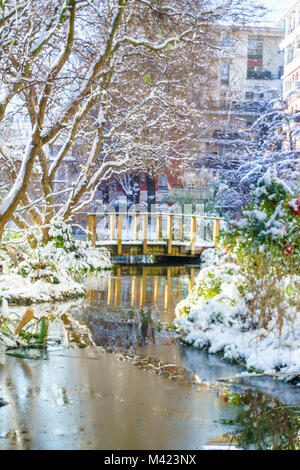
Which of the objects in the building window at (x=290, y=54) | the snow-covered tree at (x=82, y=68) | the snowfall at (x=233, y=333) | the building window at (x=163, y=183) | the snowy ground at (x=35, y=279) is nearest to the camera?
the snowfall at (x=233, y=333)

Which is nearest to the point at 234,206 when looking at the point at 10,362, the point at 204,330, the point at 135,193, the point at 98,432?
the point at 135,193

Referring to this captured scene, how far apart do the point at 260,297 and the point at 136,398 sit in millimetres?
2529

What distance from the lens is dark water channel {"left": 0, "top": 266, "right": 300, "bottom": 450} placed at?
4.45 metres

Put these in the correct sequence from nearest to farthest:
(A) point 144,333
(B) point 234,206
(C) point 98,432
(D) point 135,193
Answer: (C) point 98,432 < (A) point 144,333 < (B) point 234,206 < (D) point 135,193

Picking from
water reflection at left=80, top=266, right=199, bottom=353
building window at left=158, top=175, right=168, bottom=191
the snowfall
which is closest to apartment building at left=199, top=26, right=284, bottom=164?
building window at left=158, top=175, right=168, bottom=191

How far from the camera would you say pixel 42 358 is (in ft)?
22.6

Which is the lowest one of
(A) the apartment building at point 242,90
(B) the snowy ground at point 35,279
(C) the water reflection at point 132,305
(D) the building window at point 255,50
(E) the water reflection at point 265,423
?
(E) the water reflection at point 265,423

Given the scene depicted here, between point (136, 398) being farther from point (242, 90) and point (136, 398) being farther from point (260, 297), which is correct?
point (242, 90)

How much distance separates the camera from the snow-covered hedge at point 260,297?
6.92 metres

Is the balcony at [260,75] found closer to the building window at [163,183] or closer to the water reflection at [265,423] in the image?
the building window at [163,183]

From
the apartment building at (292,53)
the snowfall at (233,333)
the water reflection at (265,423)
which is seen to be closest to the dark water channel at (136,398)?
the water reflection at (265,423)

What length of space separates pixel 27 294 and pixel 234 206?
18458mm

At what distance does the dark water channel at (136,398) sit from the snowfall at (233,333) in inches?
7.4

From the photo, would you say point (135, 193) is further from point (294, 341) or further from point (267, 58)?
point (294, 341)
